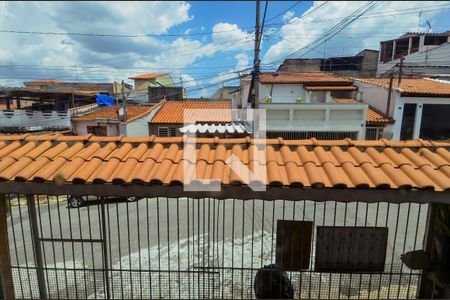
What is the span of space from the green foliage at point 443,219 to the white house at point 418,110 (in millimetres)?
16345

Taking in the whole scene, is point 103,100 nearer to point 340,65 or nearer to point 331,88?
point 331,88

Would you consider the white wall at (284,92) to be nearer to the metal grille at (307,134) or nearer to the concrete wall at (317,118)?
the concrete wall at (317,118)

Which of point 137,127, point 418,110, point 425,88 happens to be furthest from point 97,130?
point 425,88

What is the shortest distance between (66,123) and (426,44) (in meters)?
26.5

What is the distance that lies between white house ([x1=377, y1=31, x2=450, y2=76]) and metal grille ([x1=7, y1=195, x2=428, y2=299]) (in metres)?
8.85

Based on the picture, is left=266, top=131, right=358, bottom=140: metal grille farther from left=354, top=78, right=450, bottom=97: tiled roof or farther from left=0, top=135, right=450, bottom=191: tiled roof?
left=0, top=135, right=450, bottom=191: tiled roof

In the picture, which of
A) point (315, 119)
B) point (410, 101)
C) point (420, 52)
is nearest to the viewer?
point (315, 119)

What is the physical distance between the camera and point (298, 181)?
106 inches

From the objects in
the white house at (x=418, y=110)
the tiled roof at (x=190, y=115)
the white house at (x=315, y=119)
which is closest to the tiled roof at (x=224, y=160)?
the white house at (x=315, y=119)

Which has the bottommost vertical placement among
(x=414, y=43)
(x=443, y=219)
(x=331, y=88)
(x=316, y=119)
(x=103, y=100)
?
(x=316, y=119)

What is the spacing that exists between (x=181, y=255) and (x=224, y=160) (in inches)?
206

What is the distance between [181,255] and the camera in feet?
25.2

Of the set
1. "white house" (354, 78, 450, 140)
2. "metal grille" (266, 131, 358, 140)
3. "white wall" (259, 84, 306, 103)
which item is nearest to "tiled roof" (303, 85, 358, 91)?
"white wall" (259, 84, 306, 103)

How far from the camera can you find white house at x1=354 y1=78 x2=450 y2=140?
1741 centimetres
